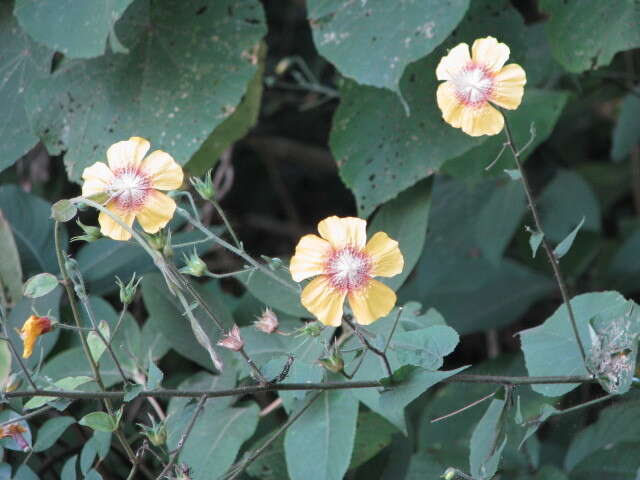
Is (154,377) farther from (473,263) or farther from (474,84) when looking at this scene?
(473,263)

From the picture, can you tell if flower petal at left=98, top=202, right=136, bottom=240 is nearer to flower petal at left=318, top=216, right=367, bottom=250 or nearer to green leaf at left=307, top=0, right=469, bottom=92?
flower petal at left=318, top=216, right=367, bottom=250

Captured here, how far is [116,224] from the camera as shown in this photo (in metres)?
0.85

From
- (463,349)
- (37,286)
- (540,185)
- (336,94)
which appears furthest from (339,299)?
(463,349)

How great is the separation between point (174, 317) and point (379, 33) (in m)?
0.53

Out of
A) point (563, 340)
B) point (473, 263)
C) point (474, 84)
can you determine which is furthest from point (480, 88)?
point (473, 263)

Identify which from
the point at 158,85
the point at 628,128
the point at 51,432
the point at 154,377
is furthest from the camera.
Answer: the point at 628,128

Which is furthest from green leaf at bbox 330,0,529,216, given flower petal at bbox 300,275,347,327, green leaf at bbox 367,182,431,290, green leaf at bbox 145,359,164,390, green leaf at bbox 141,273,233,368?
green leaf at bbox 145,359,164,390

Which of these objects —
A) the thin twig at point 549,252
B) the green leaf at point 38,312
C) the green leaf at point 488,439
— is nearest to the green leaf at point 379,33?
the thin twig at point 549,252

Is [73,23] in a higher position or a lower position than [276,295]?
higher

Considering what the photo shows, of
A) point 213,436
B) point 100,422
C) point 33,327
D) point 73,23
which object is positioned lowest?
point 213,436

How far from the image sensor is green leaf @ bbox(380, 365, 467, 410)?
0.84 m

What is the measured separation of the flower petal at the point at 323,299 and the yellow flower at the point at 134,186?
0.57ft

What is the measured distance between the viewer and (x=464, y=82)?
893 millimetres

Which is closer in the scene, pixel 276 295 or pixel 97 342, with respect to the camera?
pixel 97 342
